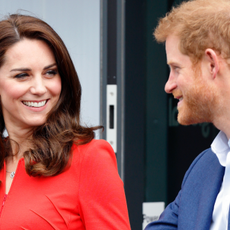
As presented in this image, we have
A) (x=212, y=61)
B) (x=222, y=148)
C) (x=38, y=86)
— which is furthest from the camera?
(x=38, y=86)

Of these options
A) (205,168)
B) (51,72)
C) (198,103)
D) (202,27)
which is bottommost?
(205,168)

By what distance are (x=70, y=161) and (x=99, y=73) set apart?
127cm

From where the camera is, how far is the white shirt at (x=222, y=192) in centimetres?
105

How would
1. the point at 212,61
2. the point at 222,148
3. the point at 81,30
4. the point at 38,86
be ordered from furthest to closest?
the point at 81,30, the point at 38,86, the point at 222,148, the point at 212,61

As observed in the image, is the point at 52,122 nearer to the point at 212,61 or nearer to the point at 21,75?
the point at 21,75

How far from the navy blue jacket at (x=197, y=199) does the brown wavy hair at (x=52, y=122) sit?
414 mm

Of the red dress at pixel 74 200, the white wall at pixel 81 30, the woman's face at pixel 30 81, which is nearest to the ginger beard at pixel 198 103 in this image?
the red dress at pixel 74 200

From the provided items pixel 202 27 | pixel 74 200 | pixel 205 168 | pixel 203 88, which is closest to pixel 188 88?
pixel 203 88

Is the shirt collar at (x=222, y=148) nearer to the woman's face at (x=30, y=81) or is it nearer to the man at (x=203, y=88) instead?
the man at (x=203, y=88)

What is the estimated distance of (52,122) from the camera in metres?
1.39

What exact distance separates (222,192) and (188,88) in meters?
0.36

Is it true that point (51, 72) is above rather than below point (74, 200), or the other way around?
above

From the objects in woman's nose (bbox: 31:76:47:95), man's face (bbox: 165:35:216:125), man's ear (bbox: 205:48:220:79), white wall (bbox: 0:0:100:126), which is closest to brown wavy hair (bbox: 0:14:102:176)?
woman's nose (bbox: 31:76:47:95)

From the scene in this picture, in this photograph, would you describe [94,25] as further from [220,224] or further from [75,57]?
[220,224]
